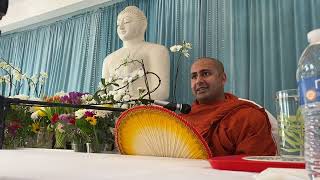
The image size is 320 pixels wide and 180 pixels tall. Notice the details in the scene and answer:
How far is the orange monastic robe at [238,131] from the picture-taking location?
1.53 meters

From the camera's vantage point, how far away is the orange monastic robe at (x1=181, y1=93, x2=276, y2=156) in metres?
1.53

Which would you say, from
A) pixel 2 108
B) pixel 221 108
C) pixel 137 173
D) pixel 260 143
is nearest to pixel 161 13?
pixel 221 108

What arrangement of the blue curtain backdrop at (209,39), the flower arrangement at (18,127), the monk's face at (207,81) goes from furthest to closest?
the blue curtain backdrop at (209,39), the monk's face at (207,81), the flower arrangement at (18,127)

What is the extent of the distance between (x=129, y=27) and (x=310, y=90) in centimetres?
259

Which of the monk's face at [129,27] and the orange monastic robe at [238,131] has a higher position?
the monk's face at [129,27]

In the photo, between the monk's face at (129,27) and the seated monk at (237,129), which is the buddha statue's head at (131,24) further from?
the seated monk at (237,129)

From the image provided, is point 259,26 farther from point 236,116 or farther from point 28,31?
point 28,31

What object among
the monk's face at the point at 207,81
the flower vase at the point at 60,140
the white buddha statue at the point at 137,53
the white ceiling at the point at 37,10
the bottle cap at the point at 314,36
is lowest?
the flower vase at the point at 60,140

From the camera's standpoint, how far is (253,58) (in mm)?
2709

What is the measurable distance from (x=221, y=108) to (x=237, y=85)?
1113 millimetres

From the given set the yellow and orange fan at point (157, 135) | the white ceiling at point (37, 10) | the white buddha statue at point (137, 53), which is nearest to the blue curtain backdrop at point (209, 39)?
the white ceiling at point (37, 10)

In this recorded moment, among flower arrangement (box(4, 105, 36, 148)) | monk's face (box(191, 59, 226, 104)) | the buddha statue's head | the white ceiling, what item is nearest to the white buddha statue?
the buddha statue's head

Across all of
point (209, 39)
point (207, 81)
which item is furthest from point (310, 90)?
point (209, 39)

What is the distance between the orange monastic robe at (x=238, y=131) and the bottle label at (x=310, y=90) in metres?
1.04
